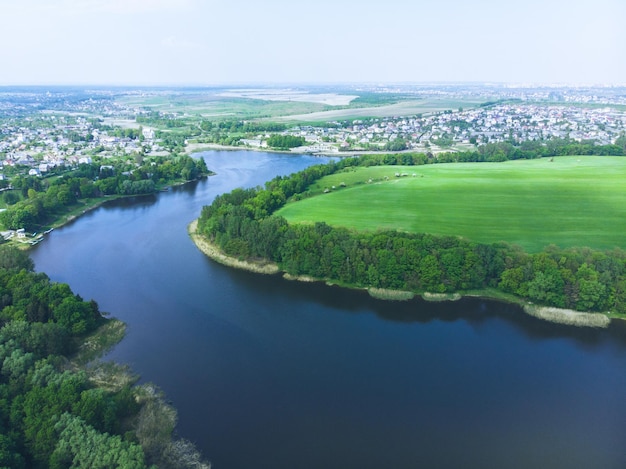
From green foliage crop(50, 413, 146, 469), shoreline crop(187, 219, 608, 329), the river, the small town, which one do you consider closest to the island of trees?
shoreline crop(187, 219, 608, 329)

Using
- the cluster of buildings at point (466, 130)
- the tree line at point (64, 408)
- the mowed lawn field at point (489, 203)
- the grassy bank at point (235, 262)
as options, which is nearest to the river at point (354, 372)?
the grassy bank at point (235, 262)

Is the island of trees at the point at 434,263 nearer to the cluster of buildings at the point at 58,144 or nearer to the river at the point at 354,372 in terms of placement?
the river at the point at 354,372

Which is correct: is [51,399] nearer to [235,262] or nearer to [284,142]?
[235,262]

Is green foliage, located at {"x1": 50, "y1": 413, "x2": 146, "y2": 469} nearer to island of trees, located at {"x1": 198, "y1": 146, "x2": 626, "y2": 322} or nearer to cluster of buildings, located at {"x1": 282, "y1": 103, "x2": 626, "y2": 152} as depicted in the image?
island of trees, located at {"x1": 198, "y1": 146, "x2": 626, "y2": 322}

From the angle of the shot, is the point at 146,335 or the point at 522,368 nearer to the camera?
the point at 522,368

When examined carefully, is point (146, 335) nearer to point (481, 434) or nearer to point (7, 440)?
point (7, 440)

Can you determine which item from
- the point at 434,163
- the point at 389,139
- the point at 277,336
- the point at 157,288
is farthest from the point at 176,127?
the point at 277,336
